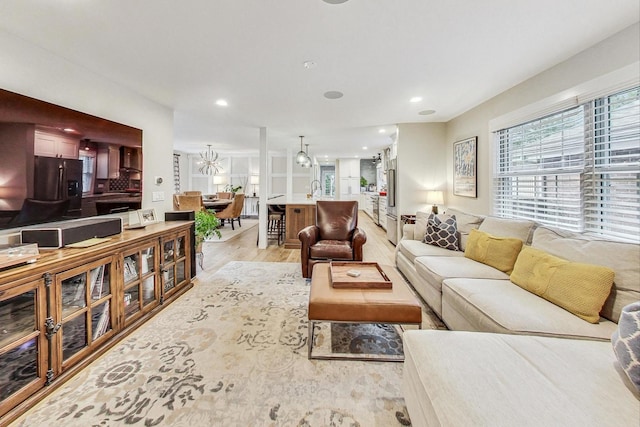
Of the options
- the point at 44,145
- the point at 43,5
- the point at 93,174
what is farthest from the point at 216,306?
the point at 43,5

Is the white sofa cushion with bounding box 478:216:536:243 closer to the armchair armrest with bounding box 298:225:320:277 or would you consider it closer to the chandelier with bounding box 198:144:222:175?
the armchair armrest with bounding box 298:225:320:277

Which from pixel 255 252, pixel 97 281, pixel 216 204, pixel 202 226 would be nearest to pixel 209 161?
pixel 216 204

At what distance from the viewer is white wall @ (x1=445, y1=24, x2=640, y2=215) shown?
2064 mm

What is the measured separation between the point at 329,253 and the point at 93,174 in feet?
8.52

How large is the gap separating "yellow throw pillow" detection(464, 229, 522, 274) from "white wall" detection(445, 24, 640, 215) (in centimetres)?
133

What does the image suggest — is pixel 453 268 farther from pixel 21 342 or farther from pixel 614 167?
pixel 21 342

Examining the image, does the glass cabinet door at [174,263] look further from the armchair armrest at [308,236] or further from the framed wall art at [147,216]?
the armchair armrest at [308,236]

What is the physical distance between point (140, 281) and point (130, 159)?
147 centimetres

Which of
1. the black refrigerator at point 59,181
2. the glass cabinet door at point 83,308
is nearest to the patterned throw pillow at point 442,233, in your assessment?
the glass cabinet door at point 83,308

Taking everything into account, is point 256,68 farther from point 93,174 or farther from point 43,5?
point 93,174

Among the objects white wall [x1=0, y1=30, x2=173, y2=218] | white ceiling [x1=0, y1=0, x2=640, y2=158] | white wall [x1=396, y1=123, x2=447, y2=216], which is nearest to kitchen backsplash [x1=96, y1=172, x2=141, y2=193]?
white wall [x1=0, y1=30, x2=173, y2=218]

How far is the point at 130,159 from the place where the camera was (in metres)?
3.02

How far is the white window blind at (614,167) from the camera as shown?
6.70 feet

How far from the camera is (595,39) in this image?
2172 mm
